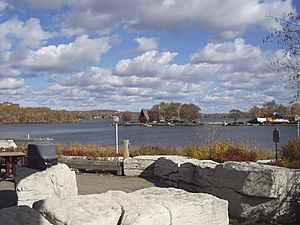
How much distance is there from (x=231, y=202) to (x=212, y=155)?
203 inches

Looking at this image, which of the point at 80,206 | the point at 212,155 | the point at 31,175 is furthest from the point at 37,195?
the point at 212,155

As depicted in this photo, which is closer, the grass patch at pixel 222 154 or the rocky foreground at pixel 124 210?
the rocky foreground at pixel 124 210

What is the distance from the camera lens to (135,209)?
200 inches

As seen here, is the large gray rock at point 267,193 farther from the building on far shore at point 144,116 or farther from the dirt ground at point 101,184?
the building on far shore at point 144,116

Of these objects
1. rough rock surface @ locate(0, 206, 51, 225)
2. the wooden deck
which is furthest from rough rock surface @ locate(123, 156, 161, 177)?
rough rock surface @ locate(0, 206, 51, 225)

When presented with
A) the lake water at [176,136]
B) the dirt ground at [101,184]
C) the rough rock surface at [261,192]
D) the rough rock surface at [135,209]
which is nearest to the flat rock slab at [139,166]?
the dirt ground at [101,184]

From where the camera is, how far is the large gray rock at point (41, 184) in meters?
7.38

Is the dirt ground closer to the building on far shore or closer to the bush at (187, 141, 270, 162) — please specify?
the bush at (187, 141, 270, 162)

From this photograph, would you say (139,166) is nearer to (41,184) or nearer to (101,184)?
(101,184)

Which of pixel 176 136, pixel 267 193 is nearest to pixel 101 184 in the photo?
pixel 267 193

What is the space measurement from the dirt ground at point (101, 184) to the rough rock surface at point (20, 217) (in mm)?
5256

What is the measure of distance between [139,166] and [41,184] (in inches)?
252

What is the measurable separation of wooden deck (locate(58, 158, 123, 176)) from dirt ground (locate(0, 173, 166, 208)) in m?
0.30

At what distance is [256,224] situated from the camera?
7801 mm
